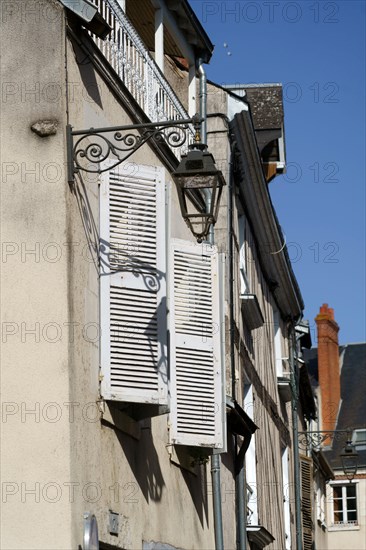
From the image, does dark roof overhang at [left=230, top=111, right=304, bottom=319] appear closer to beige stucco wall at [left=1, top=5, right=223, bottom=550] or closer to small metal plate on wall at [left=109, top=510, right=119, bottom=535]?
beige stucco wall at [left=1, top=5, right=223, bottom=550]

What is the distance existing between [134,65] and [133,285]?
2405 mm

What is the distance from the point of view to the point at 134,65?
1107 centimetres

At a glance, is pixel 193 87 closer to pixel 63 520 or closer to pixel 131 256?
pixel 131 256

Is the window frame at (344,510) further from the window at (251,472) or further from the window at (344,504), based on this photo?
the window at (251,472)

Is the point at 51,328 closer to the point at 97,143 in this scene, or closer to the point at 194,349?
the point at 97,143

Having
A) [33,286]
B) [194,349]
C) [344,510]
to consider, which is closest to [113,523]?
[33,286]

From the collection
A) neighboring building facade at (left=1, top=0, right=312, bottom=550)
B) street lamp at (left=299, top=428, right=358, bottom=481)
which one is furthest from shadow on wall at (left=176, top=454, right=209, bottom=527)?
street lamp at (left=299, top=428, right=358, bottom=481)

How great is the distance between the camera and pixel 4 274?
27.8ft

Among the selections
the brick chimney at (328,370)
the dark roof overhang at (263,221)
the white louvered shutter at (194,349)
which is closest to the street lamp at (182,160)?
the white louvered shutter at (194,349)

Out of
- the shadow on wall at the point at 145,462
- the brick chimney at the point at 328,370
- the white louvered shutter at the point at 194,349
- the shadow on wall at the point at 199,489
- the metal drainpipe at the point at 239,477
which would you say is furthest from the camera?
the brick chimney at the point at 328,370

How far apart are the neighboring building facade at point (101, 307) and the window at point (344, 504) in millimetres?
27745

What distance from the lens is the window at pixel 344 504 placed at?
40344 millimetres

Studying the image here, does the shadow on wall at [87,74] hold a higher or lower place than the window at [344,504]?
higher

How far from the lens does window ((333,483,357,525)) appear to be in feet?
132
